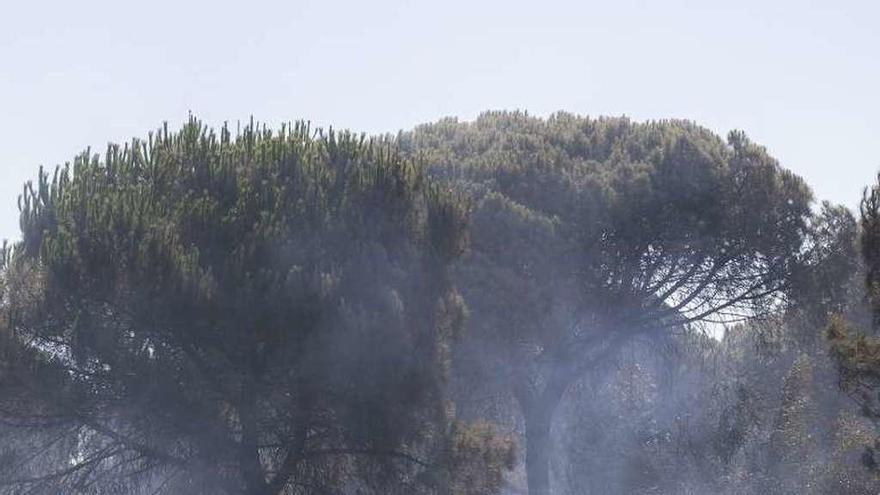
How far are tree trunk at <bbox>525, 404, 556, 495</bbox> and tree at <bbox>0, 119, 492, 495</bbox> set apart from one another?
29.6 feet

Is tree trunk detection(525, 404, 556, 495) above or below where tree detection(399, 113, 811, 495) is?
below

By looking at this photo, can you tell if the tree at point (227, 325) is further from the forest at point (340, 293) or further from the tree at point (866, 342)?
the tree at point (866, 342)

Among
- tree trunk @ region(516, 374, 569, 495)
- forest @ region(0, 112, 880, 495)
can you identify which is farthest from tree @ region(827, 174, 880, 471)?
tree trunk @ region(516, 374, 569, 495)

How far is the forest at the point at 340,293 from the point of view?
63.4 ft

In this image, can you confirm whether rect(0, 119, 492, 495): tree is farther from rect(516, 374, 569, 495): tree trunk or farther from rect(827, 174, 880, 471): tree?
rect(516, 374, 569, 495): tree trunk

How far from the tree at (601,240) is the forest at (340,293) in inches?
2.1

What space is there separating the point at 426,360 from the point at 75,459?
4.90m

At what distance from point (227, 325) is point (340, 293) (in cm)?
159

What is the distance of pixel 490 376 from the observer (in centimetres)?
2833

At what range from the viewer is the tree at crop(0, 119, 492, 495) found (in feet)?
63.3

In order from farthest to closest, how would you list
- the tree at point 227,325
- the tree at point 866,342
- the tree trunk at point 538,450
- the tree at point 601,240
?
1. the tree trunk at point 538,450
2. the tree at point 601,240
3. the tree at point 227,325
4. the tree at point 866,342

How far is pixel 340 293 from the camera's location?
66.6 ft

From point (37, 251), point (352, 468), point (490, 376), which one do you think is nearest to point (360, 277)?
point (352, 468)

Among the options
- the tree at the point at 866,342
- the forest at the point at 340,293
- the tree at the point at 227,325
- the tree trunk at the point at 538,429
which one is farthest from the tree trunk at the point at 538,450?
the tree at the point at 866,342
